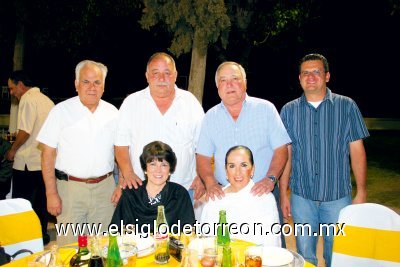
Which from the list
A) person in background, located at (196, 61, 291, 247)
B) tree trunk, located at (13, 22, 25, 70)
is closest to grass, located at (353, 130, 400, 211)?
person in background, located at (196, 61, 291, 247)

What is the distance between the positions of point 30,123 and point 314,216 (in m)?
3.45

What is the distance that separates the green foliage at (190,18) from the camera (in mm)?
8172

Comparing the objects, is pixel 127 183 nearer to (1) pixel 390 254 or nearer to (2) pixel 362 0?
(1) pixel 390 254

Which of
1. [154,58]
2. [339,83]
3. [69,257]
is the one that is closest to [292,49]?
[339,83]

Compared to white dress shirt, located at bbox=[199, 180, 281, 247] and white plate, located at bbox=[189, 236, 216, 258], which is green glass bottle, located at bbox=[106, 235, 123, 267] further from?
white dress shirt, located at bbox=[199, 180, 281, 247]

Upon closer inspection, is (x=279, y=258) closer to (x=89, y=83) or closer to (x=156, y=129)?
(x=156, y=129)

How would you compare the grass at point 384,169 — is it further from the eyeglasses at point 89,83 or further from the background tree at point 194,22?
the eyeglasses at point 89,83

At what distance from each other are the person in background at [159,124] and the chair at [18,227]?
81 cm

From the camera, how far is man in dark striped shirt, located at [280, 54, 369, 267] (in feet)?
12.5

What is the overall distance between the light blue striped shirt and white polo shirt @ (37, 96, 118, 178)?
3.09 feet

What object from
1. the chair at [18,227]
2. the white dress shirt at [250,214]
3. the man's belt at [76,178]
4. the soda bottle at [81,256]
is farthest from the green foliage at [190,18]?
the soda bottle at [81,256]

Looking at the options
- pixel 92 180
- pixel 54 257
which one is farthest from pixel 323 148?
pixel 54 257

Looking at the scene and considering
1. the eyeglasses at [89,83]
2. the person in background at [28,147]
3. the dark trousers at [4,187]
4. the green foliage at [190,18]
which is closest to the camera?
the eyeglasses at [89,83]

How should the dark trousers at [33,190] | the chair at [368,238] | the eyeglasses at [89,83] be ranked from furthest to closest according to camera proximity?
1. the dark trousers at [33,190]
2. the eyeglasses at [89,83]
3. the chair at [368,238]
